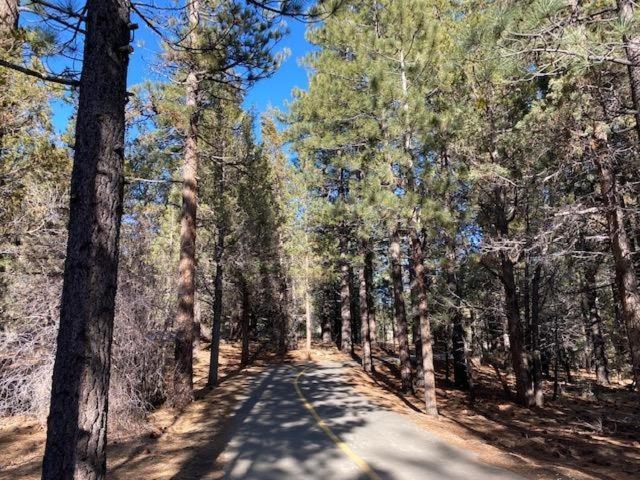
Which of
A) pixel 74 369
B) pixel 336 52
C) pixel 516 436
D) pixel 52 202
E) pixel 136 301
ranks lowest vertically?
pixel 516 436

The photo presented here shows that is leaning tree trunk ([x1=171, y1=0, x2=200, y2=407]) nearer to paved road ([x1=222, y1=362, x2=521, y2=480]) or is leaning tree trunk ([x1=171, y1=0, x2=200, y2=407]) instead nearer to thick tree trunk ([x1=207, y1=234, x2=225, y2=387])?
paved road ([x1=222, y1=362, x2=521, y2=480])

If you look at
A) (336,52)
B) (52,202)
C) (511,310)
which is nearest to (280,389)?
(511,310)

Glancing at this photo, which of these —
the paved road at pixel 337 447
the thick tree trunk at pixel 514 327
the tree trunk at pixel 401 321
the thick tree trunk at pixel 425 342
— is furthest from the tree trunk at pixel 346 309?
the paved road at pixel 337 447

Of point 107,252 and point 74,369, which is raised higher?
point 107,252

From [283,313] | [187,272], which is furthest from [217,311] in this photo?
[283,313]

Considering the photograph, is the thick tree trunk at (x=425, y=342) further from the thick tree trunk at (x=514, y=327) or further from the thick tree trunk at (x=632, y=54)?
the thick tree trunk at (x=632, y=54)

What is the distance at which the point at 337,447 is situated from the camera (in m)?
8.44

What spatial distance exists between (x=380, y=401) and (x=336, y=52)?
12880mm

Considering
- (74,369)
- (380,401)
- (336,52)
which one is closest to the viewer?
(74,369)

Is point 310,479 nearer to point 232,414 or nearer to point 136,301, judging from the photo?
point 232,414

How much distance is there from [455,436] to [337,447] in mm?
3341

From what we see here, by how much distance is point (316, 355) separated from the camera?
3038 cm

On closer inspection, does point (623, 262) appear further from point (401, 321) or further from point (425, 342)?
point (401, 321)

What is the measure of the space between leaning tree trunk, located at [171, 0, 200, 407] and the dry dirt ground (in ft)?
2.73
